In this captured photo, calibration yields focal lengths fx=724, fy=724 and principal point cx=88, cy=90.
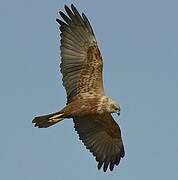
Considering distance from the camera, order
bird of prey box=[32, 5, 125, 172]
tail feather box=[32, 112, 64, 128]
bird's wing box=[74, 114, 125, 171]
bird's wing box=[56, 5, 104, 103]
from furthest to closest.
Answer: bird's wing box=[74, 114, 125, 171], bird's wing box=[56, 5, 104, 103], bird of prey box=[32, 5, 125, 172], tail feather box=[32, 112, 64, 128]

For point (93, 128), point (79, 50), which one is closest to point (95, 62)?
point (79, 50)

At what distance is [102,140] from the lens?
18.8m

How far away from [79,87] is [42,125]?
4.90 ft

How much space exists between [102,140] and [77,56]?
241cm

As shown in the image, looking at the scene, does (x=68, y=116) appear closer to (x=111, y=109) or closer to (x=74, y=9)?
(x=111, y=109)

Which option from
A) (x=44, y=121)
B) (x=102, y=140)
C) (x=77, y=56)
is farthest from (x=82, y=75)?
(x=102, y=140)

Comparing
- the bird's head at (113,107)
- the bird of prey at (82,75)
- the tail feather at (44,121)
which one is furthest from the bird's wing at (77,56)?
the tail feather at (44,121)

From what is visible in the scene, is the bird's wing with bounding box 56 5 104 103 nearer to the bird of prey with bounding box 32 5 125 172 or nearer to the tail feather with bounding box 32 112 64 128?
the bird of prey with bounding box 32 5 125 172

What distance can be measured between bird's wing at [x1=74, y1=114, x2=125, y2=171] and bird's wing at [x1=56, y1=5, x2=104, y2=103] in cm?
103

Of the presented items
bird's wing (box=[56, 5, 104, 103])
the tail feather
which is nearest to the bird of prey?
bird's wing (box=[56, 5, 104, 103])

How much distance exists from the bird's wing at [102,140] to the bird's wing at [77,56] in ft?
3.37

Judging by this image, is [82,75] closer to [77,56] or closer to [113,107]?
[77,56]

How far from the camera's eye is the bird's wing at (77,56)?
17.8m

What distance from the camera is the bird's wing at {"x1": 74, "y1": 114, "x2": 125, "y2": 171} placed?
18453mm
